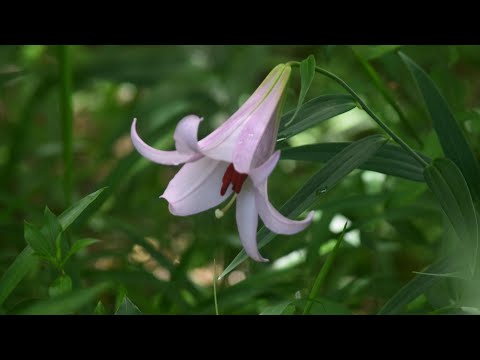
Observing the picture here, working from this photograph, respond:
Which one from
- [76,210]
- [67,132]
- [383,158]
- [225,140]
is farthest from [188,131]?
[67,132]

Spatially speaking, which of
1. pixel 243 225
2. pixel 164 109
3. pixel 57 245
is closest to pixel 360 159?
pixel 243 225

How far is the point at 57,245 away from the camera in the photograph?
3.51 feet

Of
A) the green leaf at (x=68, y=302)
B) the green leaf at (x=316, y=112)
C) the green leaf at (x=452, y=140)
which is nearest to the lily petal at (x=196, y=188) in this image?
the green leaf at (x=316, y=112)

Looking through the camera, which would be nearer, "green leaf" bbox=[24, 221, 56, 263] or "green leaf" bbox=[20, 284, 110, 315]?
"green leaf" bbox=[20, 284, 110, 315]

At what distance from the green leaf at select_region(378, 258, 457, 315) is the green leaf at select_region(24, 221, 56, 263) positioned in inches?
17.5

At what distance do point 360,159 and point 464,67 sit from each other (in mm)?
2486

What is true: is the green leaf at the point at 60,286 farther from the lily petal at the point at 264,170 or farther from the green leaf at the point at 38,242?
the lily petal at the point at 264,170

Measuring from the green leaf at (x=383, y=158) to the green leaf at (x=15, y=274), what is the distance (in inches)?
15.5

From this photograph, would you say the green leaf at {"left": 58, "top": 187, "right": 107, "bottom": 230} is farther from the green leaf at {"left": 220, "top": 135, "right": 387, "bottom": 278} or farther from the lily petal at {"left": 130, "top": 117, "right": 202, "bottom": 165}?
the green leaf at {"left": 220, "top": 135, "right": 387, "bottom": 278}

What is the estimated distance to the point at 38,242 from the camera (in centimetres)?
106

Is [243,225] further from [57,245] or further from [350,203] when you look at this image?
[350,203]

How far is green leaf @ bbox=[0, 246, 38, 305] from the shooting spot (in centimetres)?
105

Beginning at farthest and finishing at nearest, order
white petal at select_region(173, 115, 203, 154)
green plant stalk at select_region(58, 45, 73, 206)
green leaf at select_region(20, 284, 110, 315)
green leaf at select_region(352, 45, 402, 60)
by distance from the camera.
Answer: green plant stalk at select_region(58, 45, 73, 206) → green leaf at select_region(352, 45, 402, 60) → white petal at select_region(173, 115, 203, 154) → green leaf at select_region(20, 284, 110, 315)

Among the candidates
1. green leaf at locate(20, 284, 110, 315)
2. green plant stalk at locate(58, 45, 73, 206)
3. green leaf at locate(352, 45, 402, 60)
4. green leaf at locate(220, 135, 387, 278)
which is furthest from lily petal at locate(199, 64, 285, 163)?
green plant stalk at locate(58, 45, 73, 206)
